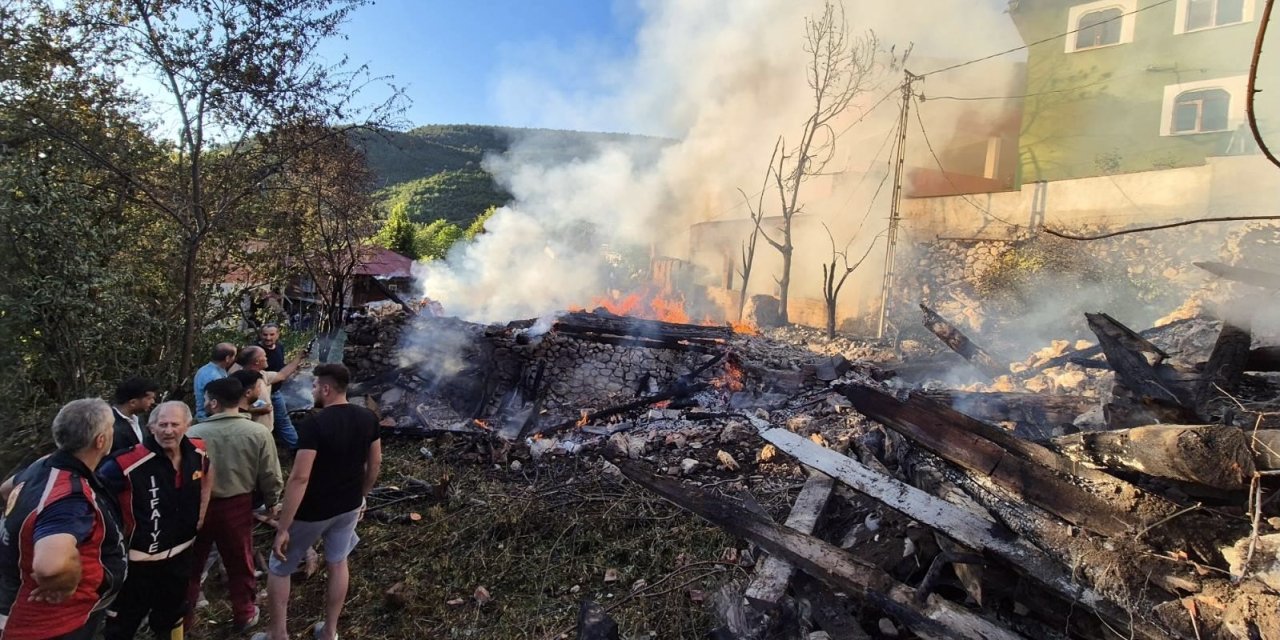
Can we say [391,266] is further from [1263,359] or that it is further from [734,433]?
[1263,359]

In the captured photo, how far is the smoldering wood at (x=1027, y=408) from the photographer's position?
19.1ft

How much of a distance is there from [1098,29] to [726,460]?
21791 millimetres

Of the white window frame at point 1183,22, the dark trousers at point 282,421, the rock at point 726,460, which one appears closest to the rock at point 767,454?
the rock at point 726,460

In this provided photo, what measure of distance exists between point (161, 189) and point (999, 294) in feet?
61.2

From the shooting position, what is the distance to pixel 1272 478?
2793 mm

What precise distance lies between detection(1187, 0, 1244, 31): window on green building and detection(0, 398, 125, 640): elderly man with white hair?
82.6ft

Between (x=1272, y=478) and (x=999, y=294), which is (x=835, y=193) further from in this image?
(x=1272, y=478)

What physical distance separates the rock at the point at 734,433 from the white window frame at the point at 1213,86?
18722 millimetres

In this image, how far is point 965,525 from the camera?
3.44m

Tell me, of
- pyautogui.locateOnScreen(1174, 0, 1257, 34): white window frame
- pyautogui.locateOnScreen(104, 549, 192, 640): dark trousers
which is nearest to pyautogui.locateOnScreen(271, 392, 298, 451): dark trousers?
pyautogui.locateOnScreen(104, 549, 192, 640): dark trousers

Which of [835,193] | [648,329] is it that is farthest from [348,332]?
[835,193]

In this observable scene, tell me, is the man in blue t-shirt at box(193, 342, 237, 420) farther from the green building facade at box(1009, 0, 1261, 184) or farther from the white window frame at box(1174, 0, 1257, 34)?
the white window frame at box(1174, 0, 1257, 34)

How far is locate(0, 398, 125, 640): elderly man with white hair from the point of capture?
2.42m

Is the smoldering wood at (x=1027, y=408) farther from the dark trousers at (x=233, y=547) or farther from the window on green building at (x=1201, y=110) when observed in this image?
the window on green building at (x=1201, y=110)
